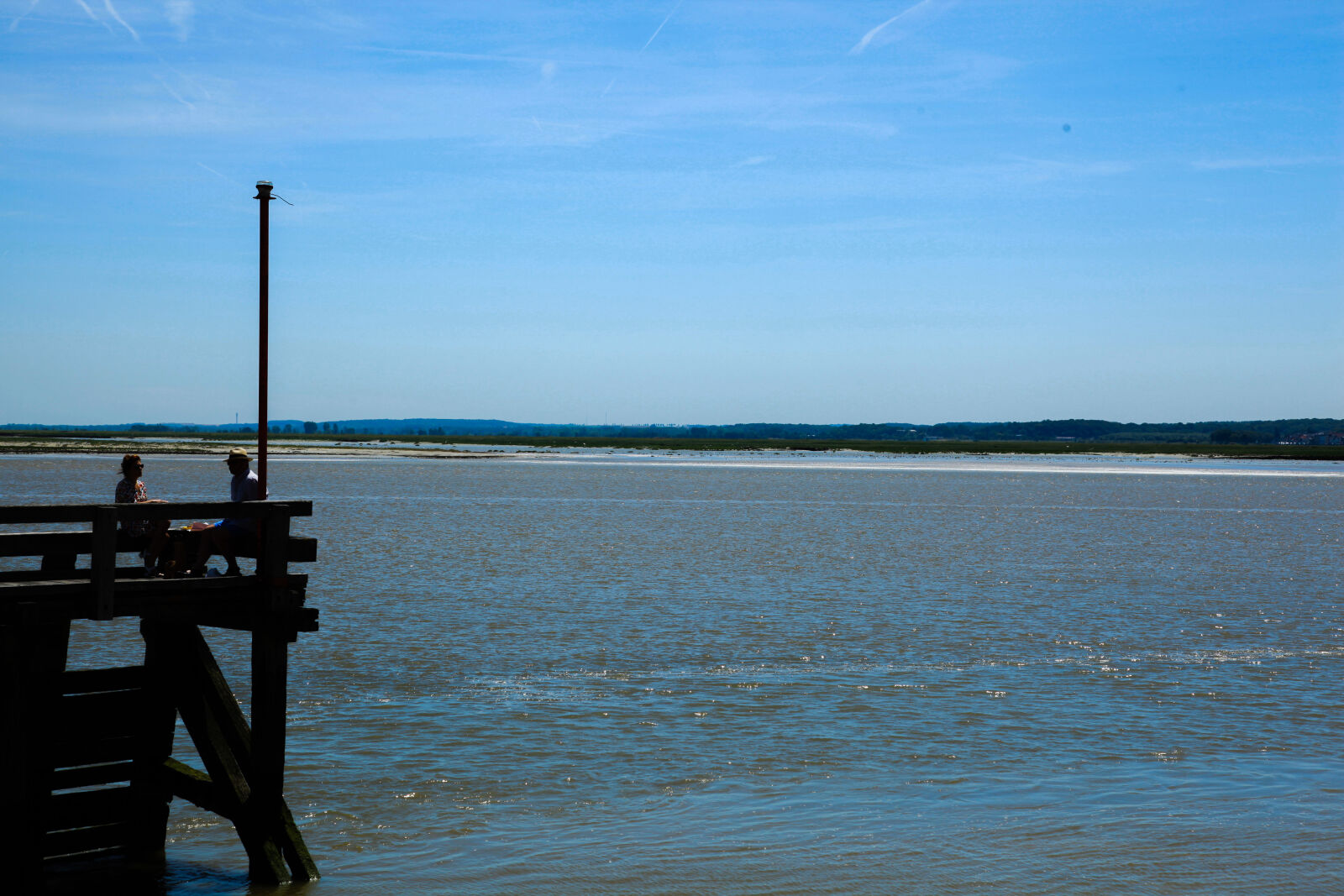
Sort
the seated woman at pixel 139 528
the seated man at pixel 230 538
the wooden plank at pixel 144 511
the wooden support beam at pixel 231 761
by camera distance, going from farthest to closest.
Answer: the seated woman at pixel 139 528 < the seated man at pixel 230 538 < the wooden support beam at pixel 231 761 < the wooden plank at pixel 144 511

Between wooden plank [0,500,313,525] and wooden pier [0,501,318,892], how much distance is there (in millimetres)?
18

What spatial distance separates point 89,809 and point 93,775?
29cm

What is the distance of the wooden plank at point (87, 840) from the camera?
10.9 meters

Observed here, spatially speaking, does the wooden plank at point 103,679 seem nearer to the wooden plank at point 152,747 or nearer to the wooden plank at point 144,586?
the wooden plank at point 152,747

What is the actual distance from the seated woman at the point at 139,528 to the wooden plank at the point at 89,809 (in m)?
2.05

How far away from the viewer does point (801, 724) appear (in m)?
15.9

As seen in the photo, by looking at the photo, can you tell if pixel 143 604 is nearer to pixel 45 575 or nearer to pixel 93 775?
pixel 45 575

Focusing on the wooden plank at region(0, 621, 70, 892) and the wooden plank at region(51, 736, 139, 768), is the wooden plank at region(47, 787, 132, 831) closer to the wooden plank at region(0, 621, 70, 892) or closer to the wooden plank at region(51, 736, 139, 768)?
the wooden plank at region(51, 736, 139, 768)

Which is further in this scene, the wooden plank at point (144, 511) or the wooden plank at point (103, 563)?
the wooden plank at point (144, 511)

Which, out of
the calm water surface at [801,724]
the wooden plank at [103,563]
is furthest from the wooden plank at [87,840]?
the wooden plank at [103,563]

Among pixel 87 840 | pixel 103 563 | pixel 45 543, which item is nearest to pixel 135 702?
pixel 87 840

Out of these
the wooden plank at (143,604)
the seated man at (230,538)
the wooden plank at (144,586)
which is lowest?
the wooden plank at (143,604)

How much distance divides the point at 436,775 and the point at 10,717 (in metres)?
4.74

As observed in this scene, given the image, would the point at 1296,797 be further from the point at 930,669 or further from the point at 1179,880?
the point at 930,669
